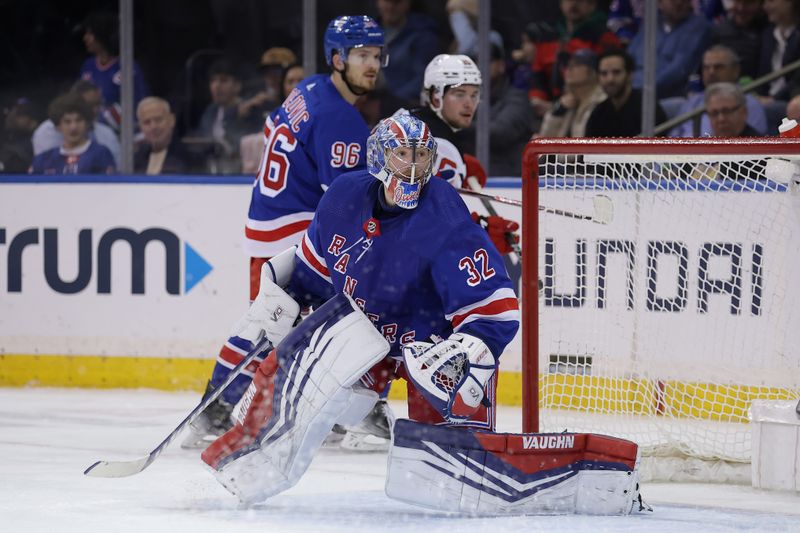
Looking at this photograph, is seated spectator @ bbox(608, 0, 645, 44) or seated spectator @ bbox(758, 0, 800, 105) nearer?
seated spectator @ bbox(758, 0, 800, 105)

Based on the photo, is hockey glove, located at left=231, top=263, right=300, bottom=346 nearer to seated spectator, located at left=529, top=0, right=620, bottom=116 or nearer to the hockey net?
the hockey net

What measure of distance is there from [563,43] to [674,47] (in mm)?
441

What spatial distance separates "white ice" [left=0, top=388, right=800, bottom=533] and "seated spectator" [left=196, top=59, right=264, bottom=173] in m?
1.48

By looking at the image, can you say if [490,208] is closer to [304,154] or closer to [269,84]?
[304,154]

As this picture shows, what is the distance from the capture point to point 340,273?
321 centimetres

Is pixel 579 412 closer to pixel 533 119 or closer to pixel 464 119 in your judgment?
pixel 464 119

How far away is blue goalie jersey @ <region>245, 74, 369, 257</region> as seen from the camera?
13.4 feet

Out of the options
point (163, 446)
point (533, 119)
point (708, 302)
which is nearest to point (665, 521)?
point (163, 446)

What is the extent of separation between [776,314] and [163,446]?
1.88 m

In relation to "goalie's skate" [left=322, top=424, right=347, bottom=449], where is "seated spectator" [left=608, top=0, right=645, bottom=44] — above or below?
above

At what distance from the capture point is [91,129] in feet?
18.7

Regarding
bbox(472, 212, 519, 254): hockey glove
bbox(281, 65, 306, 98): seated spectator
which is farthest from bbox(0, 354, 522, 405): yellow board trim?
bbox(472, 212, 519, 254): hockey glove

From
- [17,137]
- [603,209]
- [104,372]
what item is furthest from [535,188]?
[17,137]

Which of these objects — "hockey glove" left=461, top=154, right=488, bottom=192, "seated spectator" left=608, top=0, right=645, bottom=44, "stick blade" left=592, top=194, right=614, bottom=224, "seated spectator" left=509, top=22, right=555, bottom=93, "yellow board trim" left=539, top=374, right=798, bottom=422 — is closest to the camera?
"stick blade" left=592, top=194, right=614, bottom=224
